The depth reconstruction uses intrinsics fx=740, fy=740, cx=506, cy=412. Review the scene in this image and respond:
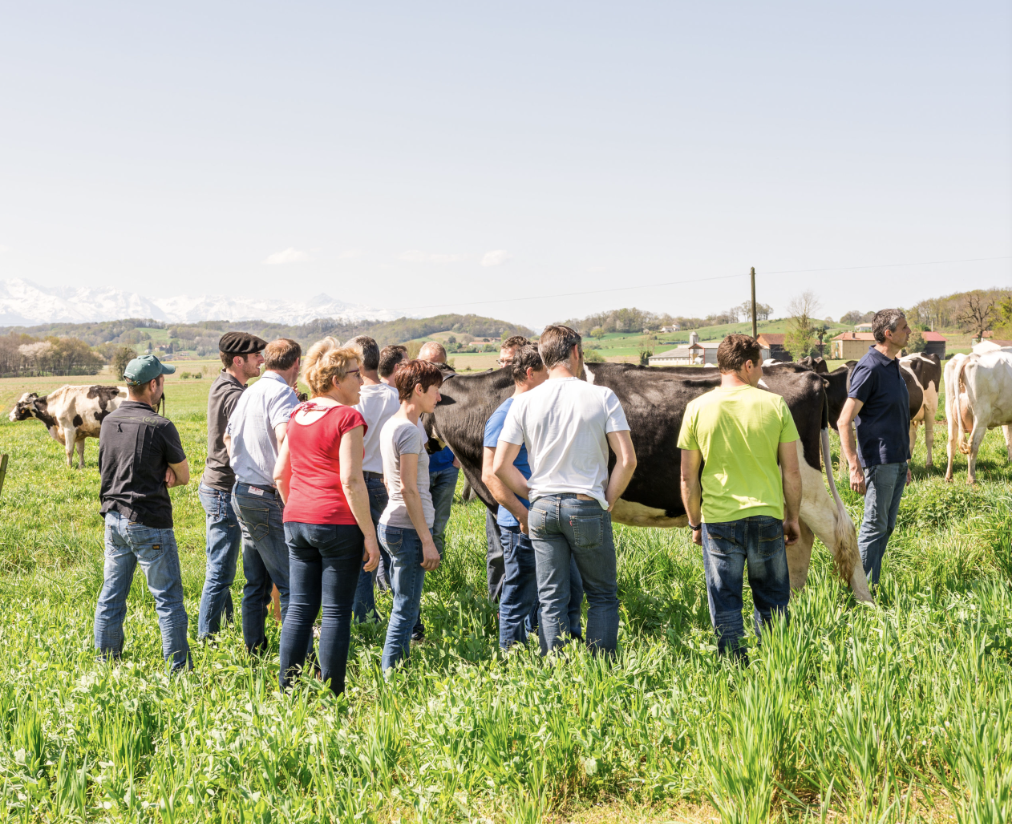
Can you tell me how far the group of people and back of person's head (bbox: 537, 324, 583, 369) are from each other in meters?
0.01

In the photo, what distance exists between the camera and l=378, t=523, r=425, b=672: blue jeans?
15.1 feet

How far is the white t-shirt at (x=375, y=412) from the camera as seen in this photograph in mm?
5453

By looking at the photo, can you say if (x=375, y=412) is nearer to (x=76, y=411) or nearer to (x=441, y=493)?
(x=441, y=493)

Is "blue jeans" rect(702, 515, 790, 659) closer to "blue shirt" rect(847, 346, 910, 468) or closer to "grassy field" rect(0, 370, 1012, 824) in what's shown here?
"grassy field" rect(0, 370, 1012, 824)

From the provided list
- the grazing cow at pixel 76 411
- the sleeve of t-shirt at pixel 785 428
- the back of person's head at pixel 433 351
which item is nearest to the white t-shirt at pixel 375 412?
the back of person's head at pixel 433 351

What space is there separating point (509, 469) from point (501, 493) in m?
0.17

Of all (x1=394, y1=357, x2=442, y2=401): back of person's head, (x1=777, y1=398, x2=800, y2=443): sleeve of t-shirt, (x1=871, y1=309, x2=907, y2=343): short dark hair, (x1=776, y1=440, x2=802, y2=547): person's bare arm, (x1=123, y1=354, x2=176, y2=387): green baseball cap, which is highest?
(x1=871, y1=309, x2=907, y2=343): short dark hair

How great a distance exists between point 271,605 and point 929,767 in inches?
195

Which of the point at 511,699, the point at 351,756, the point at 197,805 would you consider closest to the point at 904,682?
the point at 511,699

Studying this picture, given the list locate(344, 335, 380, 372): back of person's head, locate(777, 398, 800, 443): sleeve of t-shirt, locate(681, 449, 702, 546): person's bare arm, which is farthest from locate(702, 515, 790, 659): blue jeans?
locate(344, 335, 380, 372): back of person's head

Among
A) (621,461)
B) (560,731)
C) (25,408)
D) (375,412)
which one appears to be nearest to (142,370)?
(375,412)

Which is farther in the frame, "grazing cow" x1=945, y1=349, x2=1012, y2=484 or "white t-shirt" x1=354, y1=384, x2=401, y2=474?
"grazing cow" x1=945, y1=349, x2=1012, y2=484

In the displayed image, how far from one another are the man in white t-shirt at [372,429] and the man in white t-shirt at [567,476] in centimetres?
137

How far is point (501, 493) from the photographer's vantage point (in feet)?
14.5
